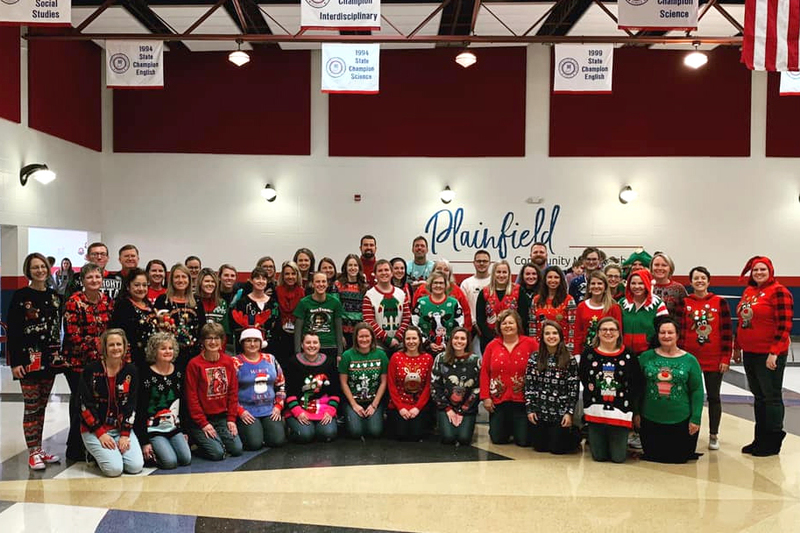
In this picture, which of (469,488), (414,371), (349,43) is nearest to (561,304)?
(414,371)

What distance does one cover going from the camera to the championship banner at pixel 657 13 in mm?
7816

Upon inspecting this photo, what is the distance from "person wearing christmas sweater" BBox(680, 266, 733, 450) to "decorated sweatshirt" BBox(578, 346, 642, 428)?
0.74 meters

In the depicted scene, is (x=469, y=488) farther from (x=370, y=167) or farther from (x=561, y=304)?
(x=370, y=167)

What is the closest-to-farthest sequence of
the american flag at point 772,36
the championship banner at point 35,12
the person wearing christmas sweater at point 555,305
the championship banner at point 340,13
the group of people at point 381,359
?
the group of people at point 381,359, the person wearing christmas sweater at point 555,305, the american flag at point 772,36, the championship banner at point 35,12, the championship banner at point 340,13

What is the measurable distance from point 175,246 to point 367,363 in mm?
7811

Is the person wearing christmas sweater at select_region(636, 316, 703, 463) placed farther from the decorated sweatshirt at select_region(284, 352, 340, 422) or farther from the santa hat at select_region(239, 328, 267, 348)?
the santa hat at select_region(239, 328, 267, 348)

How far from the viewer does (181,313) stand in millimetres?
5539

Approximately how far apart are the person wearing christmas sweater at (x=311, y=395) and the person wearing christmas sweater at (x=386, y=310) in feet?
1.74

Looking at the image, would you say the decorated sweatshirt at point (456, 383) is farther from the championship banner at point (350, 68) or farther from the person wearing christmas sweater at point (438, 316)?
the championship banner at point (350, 68)

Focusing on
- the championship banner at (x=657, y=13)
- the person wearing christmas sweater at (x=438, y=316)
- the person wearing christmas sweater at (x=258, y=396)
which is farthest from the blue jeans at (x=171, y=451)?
the championship banner at (x=657, y=13)

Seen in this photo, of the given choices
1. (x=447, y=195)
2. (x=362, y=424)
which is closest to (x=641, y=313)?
(x=362, y=424)

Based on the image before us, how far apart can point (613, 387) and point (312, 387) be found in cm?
250

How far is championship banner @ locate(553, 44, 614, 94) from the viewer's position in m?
9.42

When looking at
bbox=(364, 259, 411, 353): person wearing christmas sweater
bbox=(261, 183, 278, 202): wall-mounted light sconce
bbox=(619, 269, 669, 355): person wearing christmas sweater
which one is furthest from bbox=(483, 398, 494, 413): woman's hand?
bbox=(261, 183, 278, 202): wall-mounted light sconce
